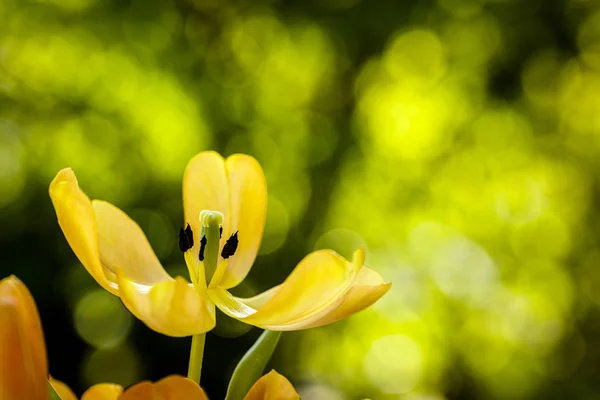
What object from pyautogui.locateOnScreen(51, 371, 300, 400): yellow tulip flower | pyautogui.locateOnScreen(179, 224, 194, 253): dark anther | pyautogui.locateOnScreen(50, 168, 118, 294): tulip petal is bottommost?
pyautogui.locateOnScreen(179, 224, 194, 253): dark anther

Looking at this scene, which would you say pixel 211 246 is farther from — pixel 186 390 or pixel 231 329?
pixel 231 329

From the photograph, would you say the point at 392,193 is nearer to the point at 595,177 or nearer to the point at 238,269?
the point at 595,177

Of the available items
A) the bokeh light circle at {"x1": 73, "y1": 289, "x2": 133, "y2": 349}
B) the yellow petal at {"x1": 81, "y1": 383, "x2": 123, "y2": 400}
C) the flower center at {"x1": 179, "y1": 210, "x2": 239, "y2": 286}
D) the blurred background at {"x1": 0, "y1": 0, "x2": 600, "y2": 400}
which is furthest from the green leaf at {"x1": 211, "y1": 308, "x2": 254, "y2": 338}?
the yellow petal at {"x1": 81, "y1": 383, "x2": 123, "y2": 400}

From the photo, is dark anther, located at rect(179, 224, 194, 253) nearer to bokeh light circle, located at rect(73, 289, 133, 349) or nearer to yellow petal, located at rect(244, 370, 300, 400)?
yellow petal, located at rect(244, 370, 300, 400)

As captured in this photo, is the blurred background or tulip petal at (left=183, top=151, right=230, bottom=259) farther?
the blurred background

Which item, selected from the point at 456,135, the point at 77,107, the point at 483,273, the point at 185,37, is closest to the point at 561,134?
the point at 456,135

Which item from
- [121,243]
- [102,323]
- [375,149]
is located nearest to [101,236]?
[121,243]
